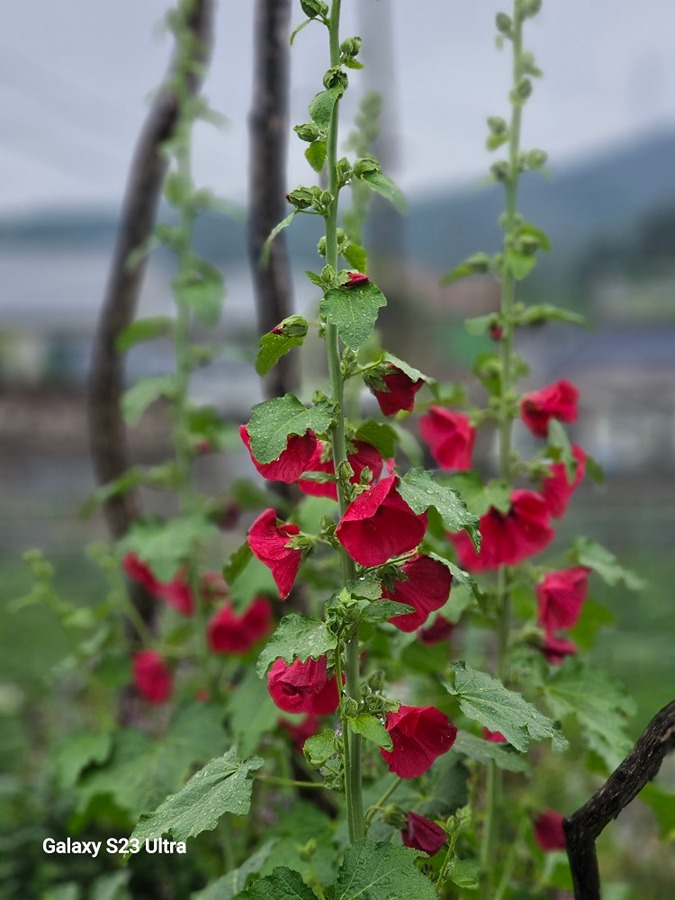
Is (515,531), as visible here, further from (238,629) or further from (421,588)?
(238,629)

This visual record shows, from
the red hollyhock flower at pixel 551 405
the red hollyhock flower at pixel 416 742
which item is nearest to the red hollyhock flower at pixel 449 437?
the red hollyhock flower at pixel 551 405

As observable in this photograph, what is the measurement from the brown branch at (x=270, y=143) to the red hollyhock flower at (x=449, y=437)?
0.35 metres

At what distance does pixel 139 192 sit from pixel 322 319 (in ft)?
3.26

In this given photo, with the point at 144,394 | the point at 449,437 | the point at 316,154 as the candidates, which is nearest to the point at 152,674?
the point at 144,394

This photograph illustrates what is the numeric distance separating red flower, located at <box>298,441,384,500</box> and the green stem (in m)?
0.01

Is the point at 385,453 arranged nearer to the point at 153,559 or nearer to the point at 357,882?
the point at 357,882

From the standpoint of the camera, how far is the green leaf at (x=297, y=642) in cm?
51

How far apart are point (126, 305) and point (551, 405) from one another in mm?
885

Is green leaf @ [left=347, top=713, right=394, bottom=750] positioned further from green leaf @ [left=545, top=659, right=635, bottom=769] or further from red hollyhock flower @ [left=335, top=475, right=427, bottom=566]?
green leaf @ [left=545, top=659, right=635, bottom=769]

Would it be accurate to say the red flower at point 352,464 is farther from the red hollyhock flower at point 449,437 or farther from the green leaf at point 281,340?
the red hollyhock flower at point 449,437

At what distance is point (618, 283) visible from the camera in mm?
12414

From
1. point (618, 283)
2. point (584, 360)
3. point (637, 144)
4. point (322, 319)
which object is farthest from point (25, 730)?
point (637, 144)

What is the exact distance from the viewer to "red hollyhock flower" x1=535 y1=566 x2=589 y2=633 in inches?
29.8

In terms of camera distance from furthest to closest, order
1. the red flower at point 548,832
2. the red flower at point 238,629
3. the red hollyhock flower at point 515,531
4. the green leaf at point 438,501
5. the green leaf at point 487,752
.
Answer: the red flower at point 238,629 < the red flower at point 548,832 < the red hollyhock flower at point 515,531 < the green leaf at point 487,752 < the green leaf at point 438,501
